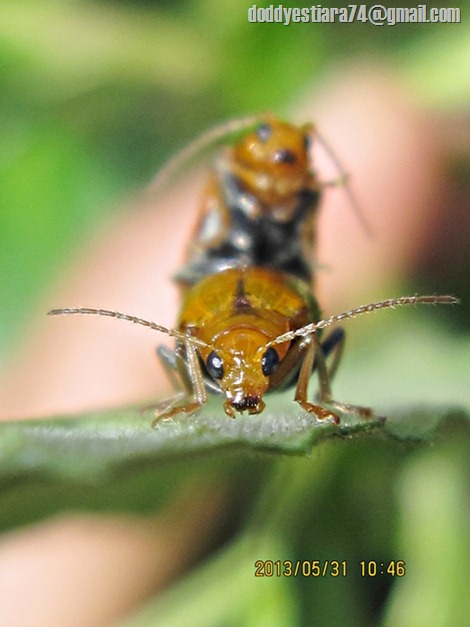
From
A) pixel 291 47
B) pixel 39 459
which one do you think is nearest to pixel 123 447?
pixel 39 459

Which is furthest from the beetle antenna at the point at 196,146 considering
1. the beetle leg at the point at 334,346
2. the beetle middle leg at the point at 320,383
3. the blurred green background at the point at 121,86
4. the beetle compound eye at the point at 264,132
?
the beetle middle leg at the point at 320,383

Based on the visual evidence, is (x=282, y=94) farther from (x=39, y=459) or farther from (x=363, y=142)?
(x=39, y=459)

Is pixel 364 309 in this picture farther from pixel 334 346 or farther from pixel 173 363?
pixel 173 363

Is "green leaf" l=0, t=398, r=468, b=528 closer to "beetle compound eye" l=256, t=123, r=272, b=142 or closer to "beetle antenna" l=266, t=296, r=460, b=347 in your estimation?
"beetle antenna" l=266, t=296, r=460, b=347

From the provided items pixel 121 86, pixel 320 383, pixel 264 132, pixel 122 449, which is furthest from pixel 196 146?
pixel 122 449

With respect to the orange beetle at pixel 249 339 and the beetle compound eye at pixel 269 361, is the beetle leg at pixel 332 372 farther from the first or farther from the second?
the beetle compound eye at pixel 269 361
